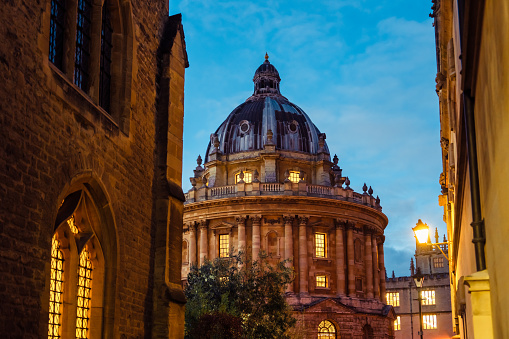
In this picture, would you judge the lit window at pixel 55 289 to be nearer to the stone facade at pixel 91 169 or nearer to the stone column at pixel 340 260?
the stone facade at pixel 91 169

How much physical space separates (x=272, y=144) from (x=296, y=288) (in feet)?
49.0

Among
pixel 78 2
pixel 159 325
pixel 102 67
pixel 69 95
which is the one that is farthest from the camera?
pixel 159 325

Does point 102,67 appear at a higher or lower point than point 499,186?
higher

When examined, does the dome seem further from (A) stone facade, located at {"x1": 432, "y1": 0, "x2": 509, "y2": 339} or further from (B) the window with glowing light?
(A) stone facade, located at {"x1": 432, "y1": 0, "x2": 509, "y2": 339}

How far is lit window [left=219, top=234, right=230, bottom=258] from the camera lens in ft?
212

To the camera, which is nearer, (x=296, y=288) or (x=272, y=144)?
(x=296, y=288)

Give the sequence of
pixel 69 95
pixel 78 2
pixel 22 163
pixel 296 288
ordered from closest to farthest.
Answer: pixel 22 163, pixel 69 95, pixel 78 2, pixel 296 288

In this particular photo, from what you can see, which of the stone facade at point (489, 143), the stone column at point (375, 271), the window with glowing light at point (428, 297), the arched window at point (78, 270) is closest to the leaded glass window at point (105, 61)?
the arched window at point (78, 270)

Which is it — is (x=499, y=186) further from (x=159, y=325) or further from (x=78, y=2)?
(x=159, y=325)

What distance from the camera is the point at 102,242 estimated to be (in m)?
13.0

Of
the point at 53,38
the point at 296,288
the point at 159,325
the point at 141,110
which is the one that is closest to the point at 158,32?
the point at 141,110

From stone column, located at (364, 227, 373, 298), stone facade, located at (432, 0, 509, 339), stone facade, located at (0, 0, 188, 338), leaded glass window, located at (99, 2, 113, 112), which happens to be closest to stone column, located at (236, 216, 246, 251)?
stone column, located at (364, 227, 373, 298)

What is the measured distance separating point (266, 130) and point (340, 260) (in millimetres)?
15929

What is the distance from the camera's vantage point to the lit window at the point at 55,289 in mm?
11383
